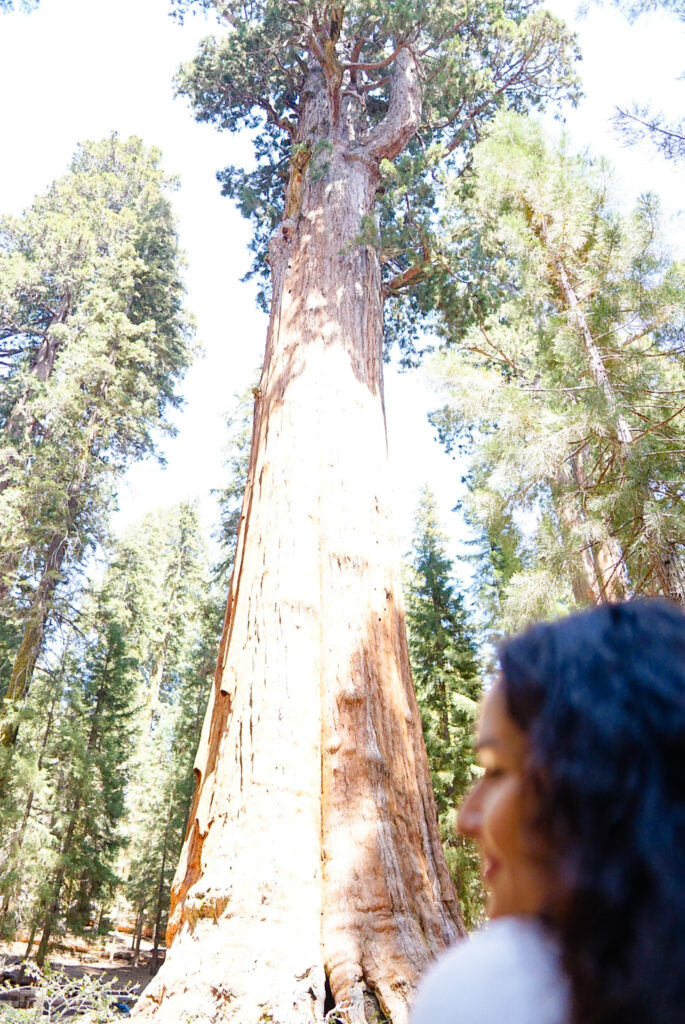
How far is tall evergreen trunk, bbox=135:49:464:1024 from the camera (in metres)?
2.81

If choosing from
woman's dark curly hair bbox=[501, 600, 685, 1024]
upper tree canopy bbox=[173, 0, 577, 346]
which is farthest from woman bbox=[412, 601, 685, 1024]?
upper tree canopy bbox=[173, 0, 577, 346]

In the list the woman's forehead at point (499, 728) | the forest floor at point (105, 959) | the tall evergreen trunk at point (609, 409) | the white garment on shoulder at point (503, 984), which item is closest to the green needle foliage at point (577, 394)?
the tall evergreen trunk at point (609, 409)

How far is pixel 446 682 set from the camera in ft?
52.2

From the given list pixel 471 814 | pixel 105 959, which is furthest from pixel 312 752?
pixel 105 959

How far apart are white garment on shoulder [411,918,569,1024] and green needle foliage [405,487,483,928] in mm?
13745

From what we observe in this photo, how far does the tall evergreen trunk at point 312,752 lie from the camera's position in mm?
2811

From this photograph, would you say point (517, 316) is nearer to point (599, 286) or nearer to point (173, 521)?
point (599, 286)

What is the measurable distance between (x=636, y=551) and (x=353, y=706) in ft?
8.78

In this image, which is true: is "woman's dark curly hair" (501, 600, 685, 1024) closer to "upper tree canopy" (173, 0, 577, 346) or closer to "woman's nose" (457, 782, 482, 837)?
"woman's nose" (457, 782, 482, 837)

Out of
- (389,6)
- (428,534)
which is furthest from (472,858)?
(389,6)

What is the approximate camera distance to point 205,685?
771 inches

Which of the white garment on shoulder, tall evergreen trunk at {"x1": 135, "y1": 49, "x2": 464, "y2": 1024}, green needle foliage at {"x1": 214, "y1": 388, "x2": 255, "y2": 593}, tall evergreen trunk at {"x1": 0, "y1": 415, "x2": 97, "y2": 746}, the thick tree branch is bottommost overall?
the white garment on shoulder

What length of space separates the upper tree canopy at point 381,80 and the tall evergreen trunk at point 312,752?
2.65 meters

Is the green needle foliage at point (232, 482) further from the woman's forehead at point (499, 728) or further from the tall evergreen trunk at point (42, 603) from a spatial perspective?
the woman's forehead at point (499, 728)
